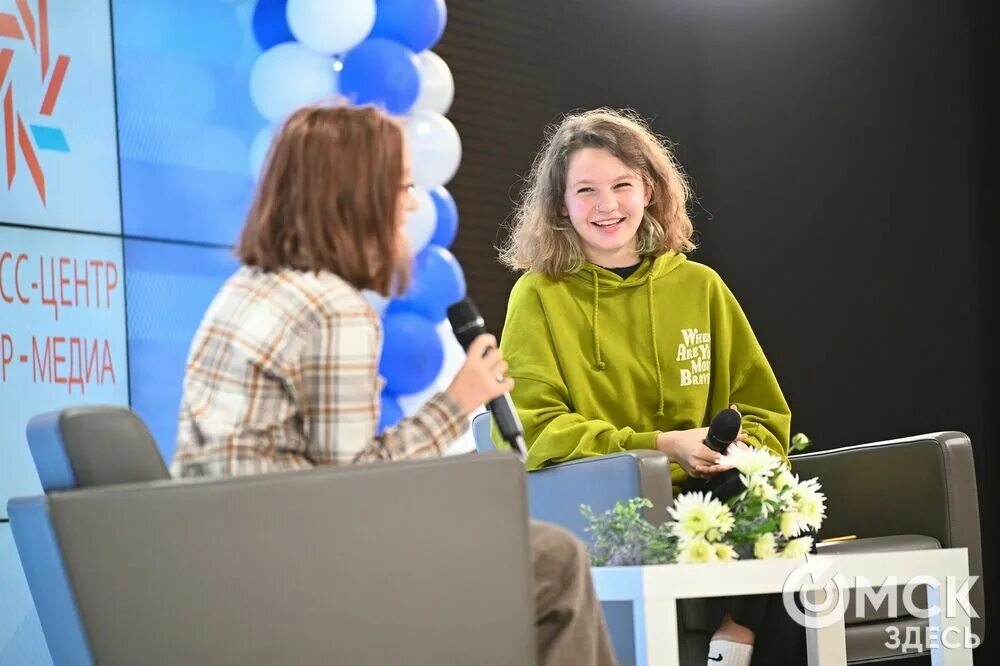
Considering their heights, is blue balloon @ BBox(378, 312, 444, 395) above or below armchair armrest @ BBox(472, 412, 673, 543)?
above

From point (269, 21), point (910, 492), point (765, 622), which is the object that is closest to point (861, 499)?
point (910, 492)

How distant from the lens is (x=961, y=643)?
247 cm

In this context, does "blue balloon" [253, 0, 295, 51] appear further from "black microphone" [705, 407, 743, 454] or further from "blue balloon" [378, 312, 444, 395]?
"black microphone" [705, 407, 743, 454]

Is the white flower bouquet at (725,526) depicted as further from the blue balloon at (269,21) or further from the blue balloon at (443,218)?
the blue balloon at (269,21)

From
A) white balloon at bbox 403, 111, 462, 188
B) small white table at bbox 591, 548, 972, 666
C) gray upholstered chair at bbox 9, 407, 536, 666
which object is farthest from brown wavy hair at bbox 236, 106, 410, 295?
white balloon at bbox 403, 111, 462, 188

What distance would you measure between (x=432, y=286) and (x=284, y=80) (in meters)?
0.74

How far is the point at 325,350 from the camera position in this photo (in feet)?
5.72

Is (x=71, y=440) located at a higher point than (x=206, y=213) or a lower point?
lower

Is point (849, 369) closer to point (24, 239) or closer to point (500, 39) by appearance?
point (500, 39)

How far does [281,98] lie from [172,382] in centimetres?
→ 84

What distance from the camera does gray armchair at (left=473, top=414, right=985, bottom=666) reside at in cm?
251

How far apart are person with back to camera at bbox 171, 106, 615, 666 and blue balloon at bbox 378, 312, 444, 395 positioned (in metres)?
1.83

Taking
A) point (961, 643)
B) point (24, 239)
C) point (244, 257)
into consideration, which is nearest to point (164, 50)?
point (24, 239)

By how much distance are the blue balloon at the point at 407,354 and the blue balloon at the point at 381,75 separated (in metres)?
0.62
